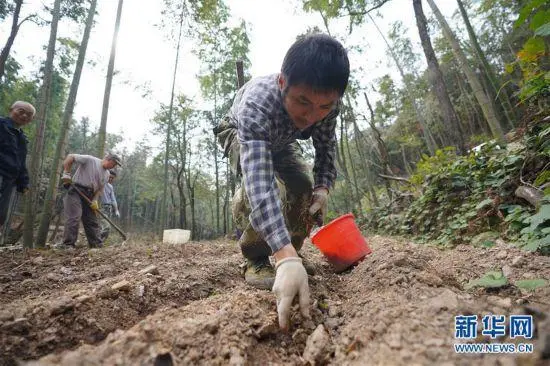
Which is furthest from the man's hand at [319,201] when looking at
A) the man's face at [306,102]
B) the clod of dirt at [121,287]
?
the clod of dirt at [121,287]

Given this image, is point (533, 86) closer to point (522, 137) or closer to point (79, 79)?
point (522, 137)

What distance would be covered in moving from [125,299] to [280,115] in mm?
1213

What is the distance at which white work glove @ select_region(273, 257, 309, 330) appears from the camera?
45.6 inches

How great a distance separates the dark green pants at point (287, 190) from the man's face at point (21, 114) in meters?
2.69

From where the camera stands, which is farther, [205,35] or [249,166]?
[205,35]

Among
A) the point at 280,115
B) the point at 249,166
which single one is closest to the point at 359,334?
the point at 249,166

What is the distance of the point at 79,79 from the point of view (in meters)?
5.43

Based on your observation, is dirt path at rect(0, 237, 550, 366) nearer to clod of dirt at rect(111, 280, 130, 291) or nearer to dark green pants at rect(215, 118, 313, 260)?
clod of dirt at rect(111, 280, 130, 291)

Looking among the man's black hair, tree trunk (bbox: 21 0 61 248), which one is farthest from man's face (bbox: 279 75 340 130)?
tree trunk (bbox: 21 0 61 248)

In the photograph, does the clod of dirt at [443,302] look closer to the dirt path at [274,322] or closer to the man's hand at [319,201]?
the dirt path at [274,322]

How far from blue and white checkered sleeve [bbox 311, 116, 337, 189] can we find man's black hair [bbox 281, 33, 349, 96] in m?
0.67

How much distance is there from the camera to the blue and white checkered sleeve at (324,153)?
6.95ft

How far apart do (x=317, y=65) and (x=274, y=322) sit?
1.05m

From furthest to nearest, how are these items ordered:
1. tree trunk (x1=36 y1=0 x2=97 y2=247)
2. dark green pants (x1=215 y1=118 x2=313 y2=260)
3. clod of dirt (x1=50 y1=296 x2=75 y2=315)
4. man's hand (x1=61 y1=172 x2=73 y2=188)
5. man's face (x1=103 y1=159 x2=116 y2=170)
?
1. tree trunk (x1=36 y1=0 x2=97 y2=247)
2. man's face (x1=103 y1=159 x2=116 y2=170)
3. man's hand (x1=61 y1=172 x2=73 y2=188)
4. dark green pants (x1=215 y1=118 x2=313 y2=260)
5. clod of dirt (x1=50 y1=296 x2=75 y2=315)
